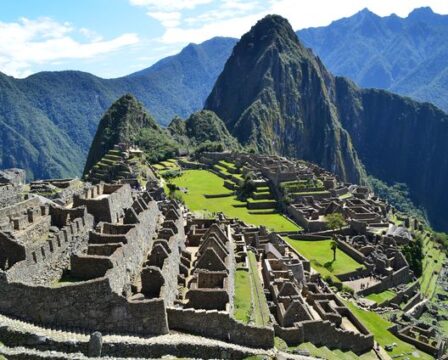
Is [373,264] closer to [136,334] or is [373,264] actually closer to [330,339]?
[330,339]

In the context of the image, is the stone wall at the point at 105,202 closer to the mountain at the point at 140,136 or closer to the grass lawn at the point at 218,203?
the grass lawn at the point at 218,203

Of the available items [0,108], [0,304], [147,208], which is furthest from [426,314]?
[0,108]

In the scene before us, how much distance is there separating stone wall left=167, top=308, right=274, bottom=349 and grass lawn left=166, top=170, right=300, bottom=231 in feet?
159

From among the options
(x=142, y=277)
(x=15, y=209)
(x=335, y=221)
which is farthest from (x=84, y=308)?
(x=335, y=221)

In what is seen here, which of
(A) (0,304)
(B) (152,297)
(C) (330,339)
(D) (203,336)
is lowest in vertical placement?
(C) (330,339)

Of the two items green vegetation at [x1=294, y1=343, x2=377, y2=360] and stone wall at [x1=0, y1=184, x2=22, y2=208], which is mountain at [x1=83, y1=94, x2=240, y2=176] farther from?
green vegetation at [x1=294, y1=343, x2=377, y2=360]

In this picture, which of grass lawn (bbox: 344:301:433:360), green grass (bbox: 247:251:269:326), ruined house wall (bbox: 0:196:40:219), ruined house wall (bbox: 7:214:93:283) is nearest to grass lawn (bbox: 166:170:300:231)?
grass lawn (bbox: 344:301:433:360)

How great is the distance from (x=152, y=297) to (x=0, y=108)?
183m

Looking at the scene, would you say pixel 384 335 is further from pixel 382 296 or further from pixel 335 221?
pixel 335 221

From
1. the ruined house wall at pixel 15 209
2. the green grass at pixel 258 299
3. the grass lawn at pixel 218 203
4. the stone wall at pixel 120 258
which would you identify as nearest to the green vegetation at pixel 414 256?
the grass lawn at pixel 218 203

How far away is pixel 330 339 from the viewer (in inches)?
1401

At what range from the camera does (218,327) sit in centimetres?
2694

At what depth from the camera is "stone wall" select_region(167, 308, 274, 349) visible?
2625 centimetres

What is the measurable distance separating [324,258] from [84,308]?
153ft
